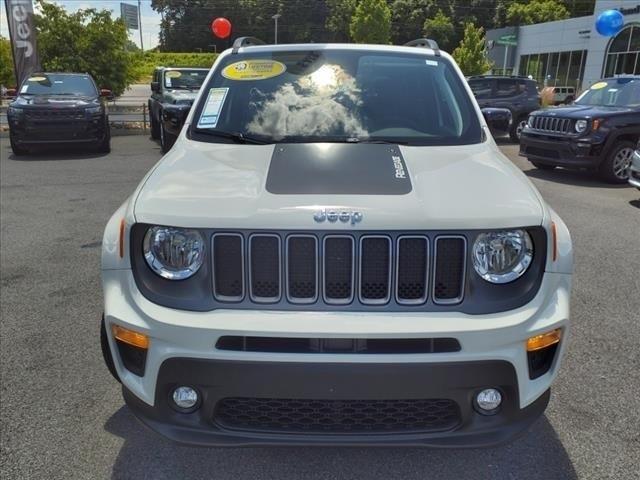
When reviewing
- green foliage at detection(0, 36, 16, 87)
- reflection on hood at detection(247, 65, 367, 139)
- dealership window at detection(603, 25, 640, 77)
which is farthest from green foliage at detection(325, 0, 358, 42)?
reflection on hood at detection(247, 65, 367, 139)

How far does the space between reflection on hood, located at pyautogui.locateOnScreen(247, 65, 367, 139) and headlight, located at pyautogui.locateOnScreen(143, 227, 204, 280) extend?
3.64 feet

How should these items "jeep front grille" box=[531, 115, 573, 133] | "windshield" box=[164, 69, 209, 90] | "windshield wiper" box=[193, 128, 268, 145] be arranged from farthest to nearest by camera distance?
→ 1. "windshield" box=[164, 69, 209, 90]
2. "jeep front grille" box=[531, 115, 573, 133]
3. "windshield wiper" box=[193, 128, 268, 145]

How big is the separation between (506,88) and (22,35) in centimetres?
1270

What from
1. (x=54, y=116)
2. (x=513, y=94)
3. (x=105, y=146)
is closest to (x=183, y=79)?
(x=105, y=146)

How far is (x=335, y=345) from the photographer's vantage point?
2064 millimetres

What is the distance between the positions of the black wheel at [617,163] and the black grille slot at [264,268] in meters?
8.76

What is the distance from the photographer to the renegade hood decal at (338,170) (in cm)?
228

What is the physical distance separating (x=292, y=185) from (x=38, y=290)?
10.4ft

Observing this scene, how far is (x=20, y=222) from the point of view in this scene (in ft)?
22.2

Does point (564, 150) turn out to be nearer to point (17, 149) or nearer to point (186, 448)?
point (186, 448)

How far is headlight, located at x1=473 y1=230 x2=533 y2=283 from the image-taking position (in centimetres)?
216

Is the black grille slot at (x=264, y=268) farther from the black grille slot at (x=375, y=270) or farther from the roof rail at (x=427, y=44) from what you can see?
the roof rail at (x=427, y=44)

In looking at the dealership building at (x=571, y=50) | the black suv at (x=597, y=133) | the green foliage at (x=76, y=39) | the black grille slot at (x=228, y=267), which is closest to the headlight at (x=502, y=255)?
the black grille slot at (x=228, y=267)

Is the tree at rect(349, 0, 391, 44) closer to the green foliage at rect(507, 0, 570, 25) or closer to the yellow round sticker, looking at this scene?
the green foliage at rect(507, 0, 570, 25)
